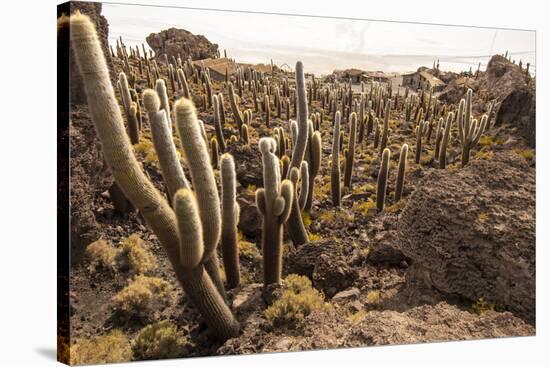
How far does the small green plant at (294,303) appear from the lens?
644 centimetres

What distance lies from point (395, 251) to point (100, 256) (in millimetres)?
3761

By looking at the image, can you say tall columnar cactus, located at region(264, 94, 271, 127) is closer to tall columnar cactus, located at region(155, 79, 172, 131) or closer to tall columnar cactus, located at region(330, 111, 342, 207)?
tall columnar cactus, located at region(330, 111, 342, 207)

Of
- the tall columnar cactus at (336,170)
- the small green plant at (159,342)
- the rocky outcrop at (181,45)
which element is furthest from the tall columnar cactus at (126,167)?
the tall columnar cactus at (336,170)

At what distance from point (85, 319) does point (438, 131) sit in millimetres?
5405

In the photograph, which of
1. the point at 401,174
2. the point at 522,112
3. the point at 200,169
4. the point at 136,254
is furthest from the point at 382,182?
the point at 136,254

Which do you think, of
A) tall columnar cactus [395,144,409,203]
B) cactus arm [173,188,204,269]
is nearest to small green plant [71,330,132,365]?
cactus arm [173,188,204,269]

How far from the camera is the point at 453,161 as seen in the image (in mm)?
8328

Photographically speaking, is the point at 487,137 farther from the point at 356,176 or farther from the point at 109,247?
the point at 109,247

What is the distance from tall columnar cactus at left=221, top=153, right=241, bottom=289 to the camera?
592 centimetres

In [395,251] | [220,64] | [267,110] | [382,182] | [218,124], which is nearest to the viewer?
[220,64]

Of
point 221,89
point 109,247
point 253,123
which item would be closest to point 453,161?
point 253,123

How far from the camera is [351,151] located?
8.19 metres

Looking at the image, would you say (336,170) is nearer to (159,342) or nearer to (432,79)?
(432,79)

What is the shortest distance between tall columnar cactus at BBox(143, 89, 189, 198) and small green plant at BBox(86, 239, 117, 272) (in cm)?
101
